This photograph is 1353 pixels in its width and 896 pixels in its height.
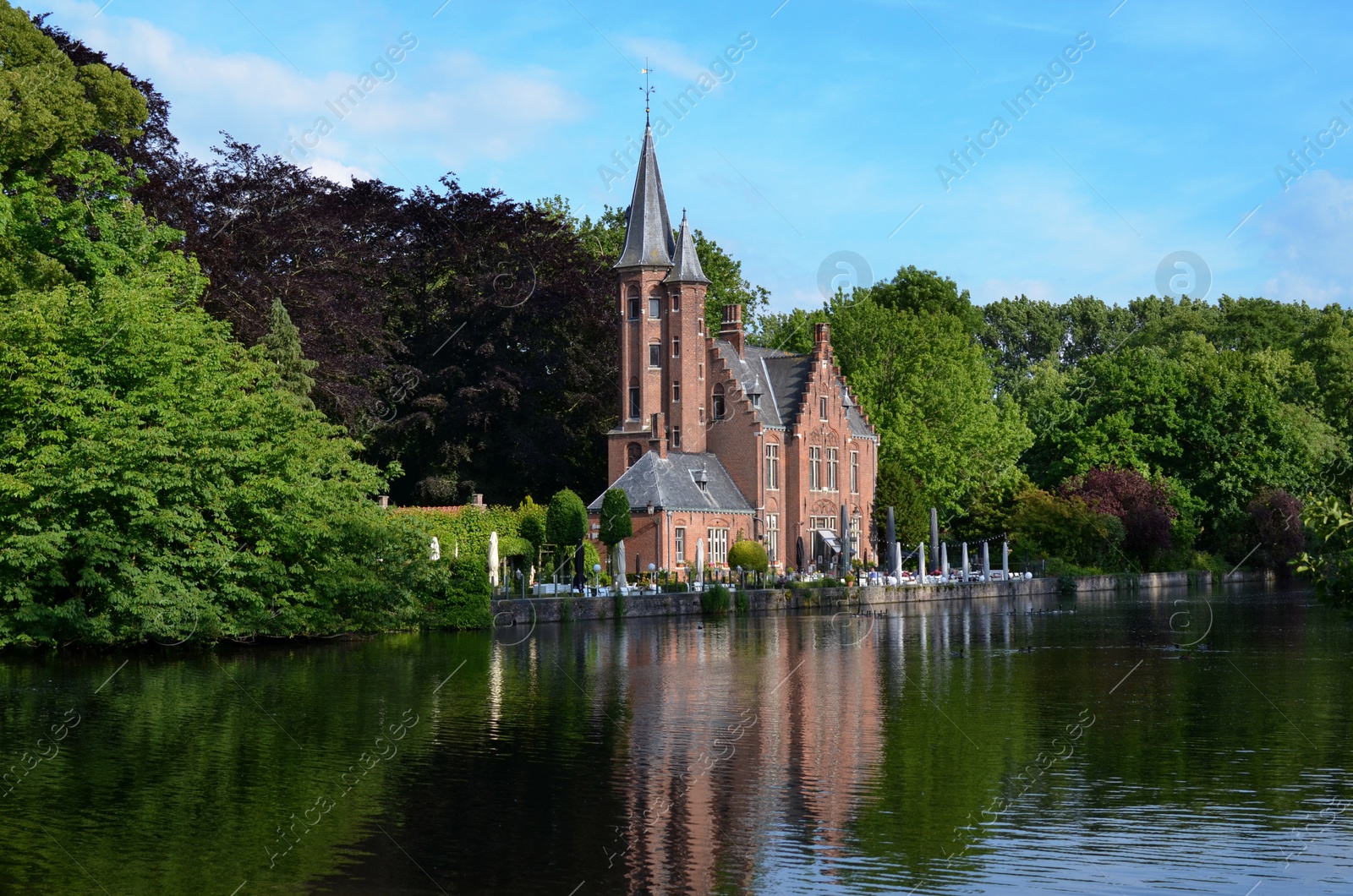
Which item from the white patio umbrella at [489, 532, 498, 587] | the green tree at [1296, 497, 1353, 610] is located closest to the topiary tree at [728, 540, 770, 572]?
the white patio umbrella at [489, 532, 498, 587]

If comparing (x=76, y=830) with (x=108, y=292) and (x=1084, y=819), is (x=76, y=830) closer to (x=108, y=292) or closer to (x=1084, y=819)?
(x=1084, y=819)

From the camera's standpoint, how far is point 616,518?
54.4m

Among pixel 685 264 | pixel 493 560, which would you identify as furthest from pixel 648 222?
pixel 493 560

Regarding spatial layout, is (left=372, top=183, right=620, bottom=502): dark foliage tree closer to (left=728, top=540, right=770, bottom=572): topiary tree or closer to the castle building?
the castle building

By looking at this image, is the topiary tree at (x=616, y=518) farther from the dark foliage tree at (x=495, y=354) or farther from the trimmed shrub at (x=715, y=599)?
the dark foliage tree at (x=495, y=354)

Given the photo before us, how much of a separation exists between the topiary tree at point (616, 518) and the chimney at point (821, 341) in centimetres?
1646

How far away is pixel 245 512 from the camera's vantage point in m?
33.6

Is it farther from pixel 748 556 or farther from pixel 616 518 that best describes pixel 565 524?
pixel 748 556

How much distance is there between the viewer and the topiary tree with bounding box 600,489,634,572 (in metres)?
54.3

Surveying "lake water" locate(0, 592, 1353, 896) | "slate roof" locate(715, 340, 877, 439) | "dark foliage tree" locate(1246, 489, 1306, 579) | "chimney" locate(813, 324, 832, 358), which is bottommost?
"lake water" locate(0, 592, 1353, 896)

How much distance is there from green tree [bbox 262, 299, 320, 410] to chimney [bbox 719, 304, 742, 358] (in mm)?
24731

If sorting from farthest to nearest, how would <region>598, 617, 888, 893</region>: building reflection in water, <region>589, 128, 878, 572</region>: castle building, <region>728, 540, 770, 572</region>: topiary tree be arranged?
<region>589, 128, 878, 572</region>: castle building < <region>728, 540, 770, 572</region>: topiary tree < <region>598, 617, 888, 893</region>: building reflection in water

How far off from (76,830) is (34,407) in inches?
767

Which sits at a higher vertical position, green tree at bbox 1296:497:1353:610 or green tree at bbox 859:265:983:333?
green tree at bbox 859:265:983:333
